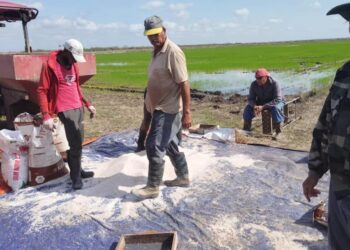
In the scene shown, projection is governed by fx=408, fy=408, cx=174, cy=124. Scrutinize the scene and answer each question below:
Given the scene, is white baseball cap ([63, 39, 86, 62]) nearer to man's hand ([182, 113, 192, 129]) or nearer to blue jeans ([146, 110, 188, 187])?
blue jeans ([146, 110, 188, 187])

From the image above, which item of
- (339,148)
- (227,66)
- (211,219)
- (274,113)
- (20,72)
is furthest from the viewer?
(227,66)

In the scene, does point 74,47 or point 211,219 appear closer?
point 211,219

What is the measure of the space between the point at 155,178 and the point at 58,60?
1.43 m

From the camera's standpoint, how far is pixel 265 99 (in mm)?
6578

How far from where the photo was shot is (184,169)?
4.02 metres

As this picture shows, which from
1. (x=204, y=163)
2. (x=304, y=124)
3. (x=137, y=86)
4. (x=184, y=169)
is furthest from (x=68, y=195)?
(x=137, y=86)

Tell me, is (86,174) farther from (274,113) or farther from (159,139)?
(274,113)

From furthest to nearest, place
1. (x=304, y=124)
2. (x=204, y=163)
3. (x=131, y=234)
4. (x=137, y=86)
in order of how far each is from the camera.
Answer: (x=137, y=86) < (x=304, y=124) < (x=204, y=163) < (x=131, y=234)

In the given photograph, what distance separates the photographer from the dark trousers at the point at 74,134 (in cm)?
388

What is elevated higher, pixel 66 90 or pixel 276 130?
pixel 66 90

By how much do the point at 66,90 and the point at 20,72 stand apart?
2193 mm

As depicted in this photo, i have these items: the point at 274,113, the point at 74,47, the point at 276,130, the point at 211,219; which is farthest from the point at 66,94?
the point at 276,130

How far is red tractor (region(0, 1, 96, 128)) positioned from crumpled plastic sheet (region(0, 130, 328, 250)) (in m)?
2.25

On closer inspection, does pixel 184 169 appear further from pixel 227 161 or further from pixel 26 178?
pixel 26 178
